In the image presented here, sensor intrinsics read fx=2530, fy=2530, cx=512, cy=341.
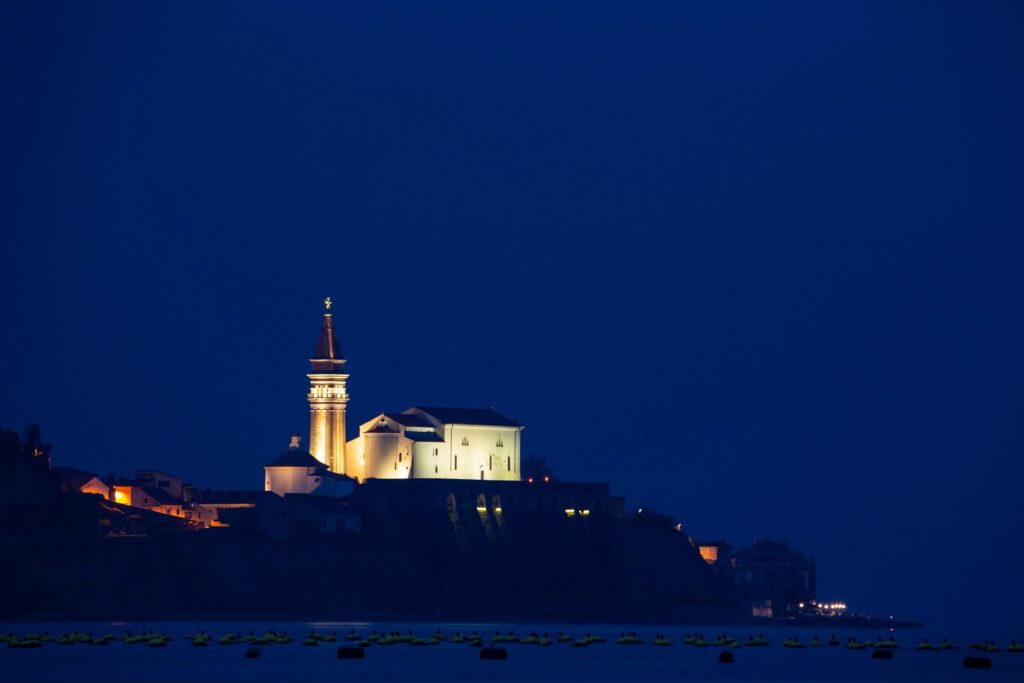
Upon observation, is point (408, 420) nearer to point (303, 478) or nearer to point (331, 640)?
point (303, 478)

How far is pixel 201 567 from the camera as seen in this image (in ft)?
556

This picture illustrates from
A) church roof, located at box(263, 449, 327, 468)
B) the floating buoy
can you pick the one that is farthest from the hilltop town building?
the floating buoy

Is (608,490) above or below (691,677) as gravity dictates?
above

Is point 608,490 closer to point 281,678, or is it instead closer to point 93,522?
point 93,522

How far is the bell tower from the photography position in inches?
7269

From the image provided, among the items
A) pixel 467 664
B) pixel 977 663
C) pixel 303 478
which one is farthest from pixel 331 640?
pixel 303 478

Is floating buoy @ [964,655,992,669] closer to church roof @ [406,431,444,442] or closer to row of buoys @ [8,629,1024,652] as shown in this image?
row of buoys @ [8,629,1024,652]

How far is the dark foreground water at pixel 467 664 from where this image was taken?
11025cm

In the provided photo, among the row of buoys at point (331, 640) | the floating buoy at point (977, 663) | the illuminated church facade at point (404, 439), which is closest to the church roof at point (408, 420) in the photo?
the illuminated church facade at point (404, 439)

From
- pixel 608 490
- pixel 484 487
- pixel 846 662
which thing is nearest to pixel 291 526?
pixel 484 487

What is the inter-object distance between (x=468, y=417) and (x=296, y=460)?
1409cm

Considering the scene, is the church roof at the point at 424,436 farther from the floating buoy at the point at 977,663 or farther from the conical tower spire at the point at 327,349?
the floating buoy at the point at 977,663

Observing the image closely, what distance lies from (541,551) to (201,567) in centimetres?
A: 2857

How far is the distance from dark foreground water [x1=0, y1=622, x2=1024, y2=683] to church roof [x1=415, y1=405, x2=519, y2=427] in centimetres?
3747
